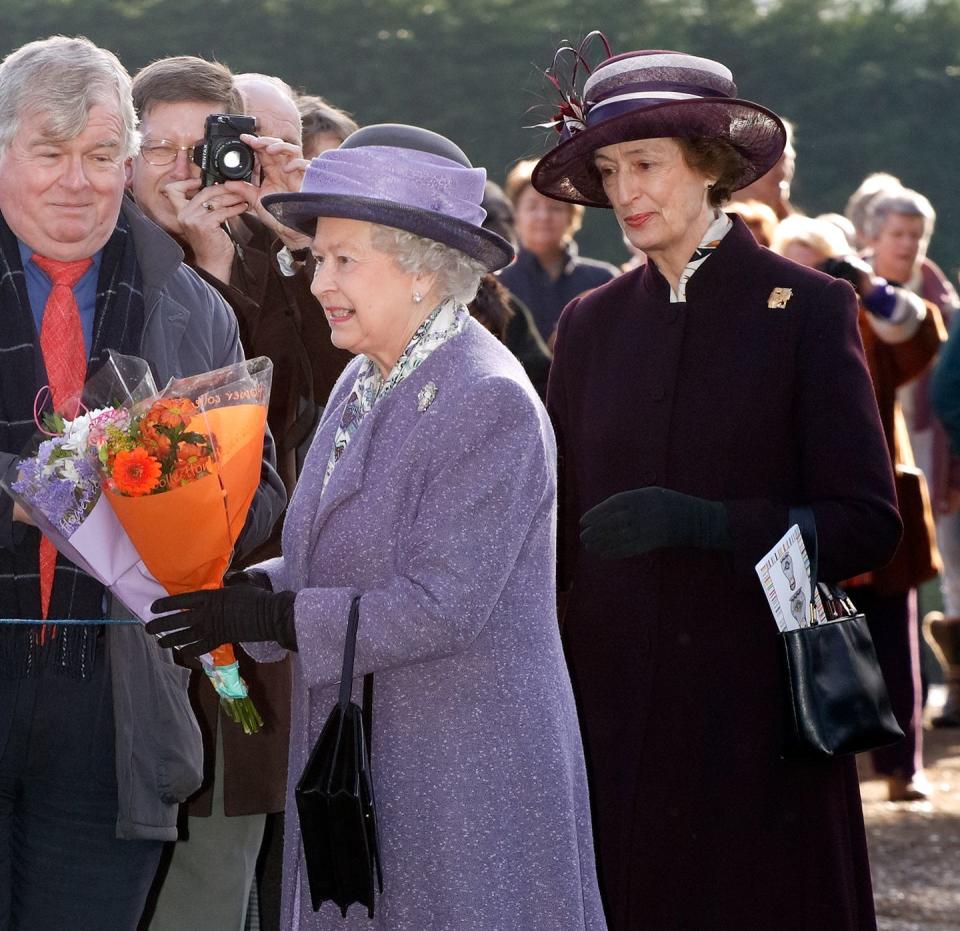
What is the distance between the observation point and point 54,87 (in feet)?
10.3

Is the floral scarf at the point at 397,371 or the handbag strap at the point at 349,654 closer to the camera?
the handbag strap at the point at 349,654

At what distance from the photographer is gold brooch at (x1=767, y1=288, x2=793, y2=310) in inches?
141

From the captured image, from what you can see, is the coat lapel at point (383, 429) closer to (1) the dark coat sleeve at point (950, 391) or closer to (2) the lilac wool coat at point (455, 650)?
(2) the lilac wool coat at point (455, 650)

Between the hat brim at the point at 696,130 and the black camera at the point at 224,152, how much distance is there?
664 millimetres

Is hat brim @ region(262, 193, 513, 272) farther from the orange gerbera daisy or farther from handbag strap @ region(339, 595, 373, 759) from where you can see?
handbag strap @ region(339, 595, 373, 759)

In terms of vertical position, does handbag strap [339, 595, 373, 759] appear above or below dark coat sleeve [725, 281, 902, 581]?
below

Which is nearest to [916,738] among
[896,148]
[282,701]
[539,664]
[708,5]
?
[282,701]

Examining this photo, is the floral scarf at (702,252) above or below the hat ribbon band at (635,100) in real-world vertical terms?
below

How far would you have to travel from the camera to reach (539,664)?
2.89m

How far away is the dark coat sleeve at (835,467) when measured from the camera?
135 inches

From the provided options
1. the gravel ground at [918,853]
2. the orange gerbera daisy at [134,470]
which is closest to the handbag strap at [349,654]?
the orange gerbera daisy at [134,470]

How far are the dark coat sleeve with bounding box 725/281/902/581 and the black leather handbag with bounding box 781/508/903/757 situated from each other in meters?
0.05

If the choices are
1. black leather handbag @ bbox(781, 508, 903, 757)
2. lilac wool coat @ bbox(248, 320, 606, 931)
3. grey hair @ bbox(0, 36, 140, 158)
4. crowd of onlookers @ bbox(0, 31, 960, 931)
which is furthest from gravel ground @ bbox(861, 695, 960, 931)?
grey hair @ bbox(0, 36, 140, 158)

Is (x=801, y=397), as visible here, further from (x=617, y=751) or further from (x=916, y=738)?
(x=916, y=738)
